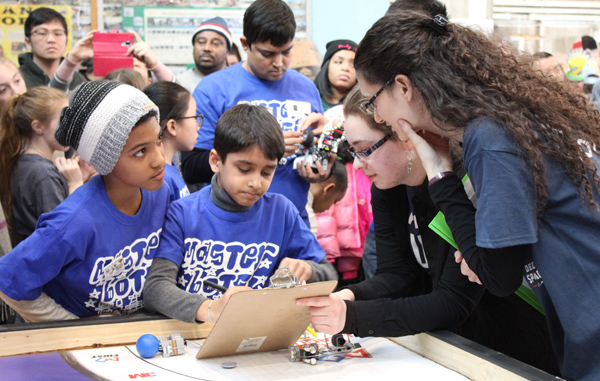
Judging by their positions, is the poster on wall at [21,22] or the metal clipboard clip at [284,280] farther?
the poster on wall at [21,22]

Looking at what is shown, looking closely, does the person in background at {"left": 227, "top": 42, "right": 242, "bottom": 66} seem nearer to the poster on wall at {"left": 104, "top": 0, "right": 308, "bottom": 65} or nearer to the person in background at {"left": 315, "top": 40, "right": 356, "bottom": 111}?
the poster on wall at {"left": 104, "top": 0, "right": 308, "bottom": 65}

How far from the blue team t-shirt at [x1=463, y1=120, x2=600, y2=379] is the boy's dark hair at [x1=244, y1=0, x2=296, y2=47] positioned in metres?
1.50

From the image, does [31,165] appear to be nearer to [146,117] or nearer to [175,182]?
[175,182]

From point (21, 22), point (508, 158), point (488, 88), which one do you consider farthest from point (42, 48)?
point (508, 158)

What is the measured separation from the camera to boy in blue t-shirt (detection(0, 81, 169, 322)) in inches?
62.2

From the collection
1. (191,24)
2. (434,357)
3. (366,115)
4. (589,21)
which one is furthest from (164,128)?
(589,21)

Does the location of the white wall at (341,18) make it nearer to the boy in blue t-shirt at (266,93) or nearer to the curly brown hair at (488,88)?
the boy in blue t-shirt at (266,93)

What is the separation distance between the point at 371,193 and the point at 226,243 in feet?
1.59

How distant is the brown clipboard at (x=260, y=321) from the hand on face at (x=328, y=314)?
0.7 inches

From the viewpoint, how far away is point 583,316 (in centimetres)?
111

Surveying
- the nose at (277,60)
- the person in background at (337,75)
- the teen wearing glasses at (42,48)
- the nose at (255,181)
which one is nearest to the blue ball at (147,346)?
the nose at (255,181)

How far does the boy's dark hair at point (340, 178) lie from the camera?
10.1 ft

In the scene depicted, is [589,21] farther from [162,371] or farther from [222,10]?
[162,371]

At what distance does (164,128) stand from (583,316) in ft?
6.08
